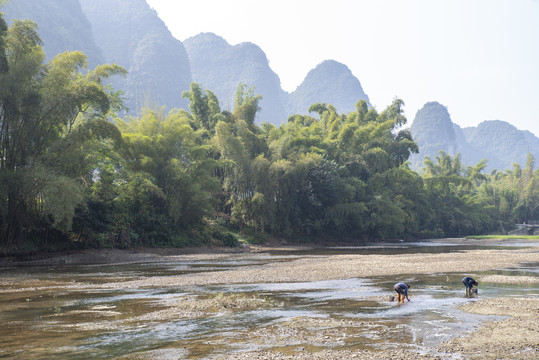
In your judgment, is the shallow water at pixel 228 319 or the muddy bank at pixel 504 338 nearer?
the muddy bank at pixel 504 338

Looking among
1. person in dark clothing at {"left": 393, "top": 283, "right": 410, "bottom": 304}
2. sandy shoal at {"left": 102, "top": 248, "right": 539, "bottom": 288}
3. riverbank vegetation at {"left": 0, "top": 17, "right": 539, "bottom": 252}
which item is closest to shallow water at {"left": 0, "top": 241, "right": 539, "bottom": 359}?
person in dark clothing at {"left": 393, "top": 283, "right": 410, "bottom": 304}

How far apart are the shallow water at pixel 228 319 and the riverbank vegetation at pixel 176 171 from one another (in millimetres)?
11039

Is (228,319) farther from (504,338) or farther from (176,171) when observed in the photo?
(176,171)

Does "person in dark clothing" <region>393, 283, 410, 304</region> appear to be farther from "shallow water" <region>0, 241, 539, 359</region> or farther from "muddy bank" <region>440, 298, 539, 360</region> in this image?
"muddy bank" <region>440, 298, 539, 360</region>

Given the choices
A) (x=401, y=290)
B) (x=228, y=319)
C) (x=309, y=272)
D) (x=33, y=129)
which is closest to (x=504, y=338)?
(x=401, y=290)

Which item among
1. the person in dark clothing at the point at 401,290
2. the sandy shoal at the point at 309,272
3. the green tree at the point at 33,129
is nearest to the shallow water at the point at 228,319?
the person in dark clothing at the point at 401,290

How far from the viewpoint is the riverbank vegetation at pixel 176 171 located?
26.7 metres

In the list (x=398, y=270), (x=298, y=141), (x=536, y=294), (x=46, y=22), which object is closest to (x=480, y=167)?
(x=298, y=141)

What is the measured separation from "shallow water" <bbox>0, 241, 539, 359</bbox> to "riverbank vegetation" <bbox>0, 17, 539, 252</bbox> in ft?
36.2

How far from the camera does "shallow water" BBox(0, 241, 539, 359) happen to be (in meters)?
9.05

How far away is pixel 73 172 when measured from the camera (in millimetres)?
29594

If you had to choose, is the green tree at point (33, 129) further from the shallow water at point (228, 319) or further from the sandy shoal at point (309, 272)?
the sandy shoal at point (309, 272)

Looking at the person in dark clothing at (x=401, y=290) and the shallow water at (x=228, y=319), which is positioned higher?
the person in dark clothing at (x=401, y=290)

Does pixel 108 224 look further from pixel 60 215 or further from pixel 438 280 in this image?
pixel 438 280
